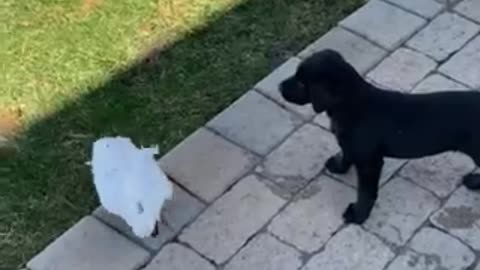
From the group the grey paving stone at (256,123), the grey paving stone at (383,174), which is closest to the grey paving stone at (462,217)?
the grey paving stone at (383,174)

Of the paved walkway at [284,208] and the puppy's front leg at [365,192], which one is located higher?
the puppy's front leg at [365,192]

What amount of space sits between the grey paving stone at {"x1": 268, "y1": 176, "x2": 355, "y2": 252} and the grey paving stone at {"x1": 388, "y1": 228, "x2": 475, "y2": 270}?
27 centimetres

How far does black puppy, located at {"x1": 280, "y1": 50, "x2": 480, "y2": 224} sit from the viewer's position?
3.63 m

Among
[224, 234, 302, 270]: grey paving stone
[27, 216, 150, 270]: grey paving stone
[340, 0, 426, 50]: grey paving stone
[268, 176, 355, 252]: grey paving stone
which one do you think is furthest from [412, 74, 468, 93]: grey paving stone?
[27, 216, 150, 270]: grey paving stone

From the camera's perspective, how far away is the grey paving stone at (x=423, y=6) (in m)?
4.87

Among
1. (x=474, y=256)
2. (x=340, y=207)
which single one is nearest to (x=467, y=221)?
(x=474, y=256)

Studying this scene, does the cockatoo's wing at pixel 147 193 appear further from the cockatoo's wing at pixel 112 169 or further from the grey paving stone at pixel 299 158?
the grey paving stone at pixel 299 158

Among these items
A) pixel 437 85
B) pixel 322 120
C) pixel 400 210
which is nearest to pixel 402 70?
pixel 437 85

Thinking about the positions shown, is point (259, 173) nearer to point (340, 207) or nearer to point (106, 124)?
point (340, 207)

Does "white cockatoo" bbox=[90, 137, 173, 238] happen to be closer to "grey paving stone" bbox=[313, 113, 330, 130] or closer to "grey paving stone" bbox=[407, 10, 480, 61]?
"grey paving stone" bbox=[313, 113, 330, 130]

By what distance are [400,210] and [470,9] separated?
1301 mm

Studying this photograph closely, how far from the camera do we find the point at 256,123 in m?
4.36

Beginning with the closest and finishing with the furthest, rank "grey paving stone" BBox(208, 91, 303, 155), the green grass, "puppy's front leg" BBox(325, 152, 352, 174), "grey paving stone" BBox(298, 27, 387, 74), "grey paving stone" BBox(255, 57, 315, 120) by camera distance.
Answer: "puppy's front leg" BBox(325, 152, 352, 174)
the green grass
"grey paving stone" BBox(208, 91, 303, 155)
"grey paving stone" BBox(255, 57, 315, 120)
"grey paving stone" BBox(298, 27, 387, 74)

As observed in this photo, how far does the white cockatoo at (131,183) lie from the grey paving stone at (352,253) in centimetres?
56
